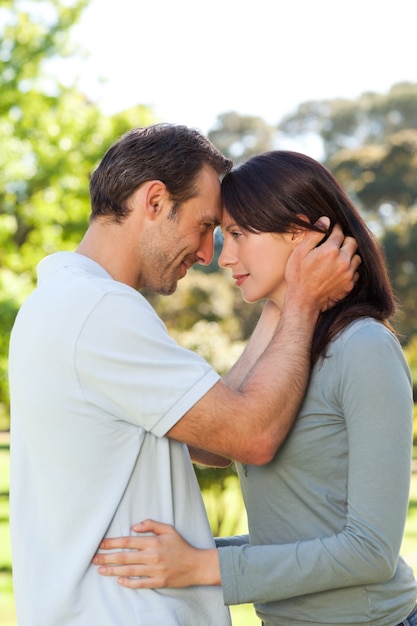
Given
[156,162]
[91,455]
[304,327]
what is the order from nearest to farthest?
[91,455] → [304,327] → [156,162]

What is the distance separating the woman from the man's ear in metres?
0.21

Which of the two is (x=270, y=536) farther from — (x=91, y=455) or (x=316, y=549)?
(x=91, y=455)

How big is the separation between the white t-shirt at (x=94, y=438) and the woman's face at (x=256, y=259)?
0.48 m

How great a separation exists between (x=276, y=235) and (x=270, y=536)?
2.64 feet

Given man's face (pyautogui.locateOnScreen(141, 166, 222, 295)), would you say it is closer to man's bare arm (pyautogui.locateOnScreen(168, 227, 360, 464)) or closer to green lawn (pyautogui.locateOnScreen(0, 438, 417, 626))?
man's bare arm (pyautogui.locateOnScreen(168, 227, 360, 464))

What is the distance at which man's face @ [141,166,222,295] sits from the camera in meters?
2.57

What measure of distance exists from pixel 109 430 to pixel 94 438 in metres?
0.04

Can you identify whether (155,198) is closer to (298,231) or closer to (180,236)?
(180,236)

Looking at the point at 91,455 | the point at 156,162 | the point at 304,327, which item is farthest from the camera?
the point at 156,162

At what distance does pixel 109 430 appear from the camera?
2.12 metres

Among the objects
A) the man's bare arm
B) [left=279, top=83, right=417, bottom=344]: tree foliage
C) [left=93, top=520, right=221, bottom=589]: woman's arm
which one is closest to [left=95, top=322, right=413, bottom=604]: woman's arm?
[left=93, top=520, right=221, bottom=589]: woman's arm

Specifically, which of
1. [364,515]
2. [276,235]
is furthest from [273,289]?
[364,515]

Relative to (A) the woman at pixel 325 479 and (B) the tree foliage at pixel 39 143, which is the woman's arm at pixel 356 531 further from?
(B) the tree foliage at pixel 39 143

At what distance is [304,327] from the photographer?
2309mm
